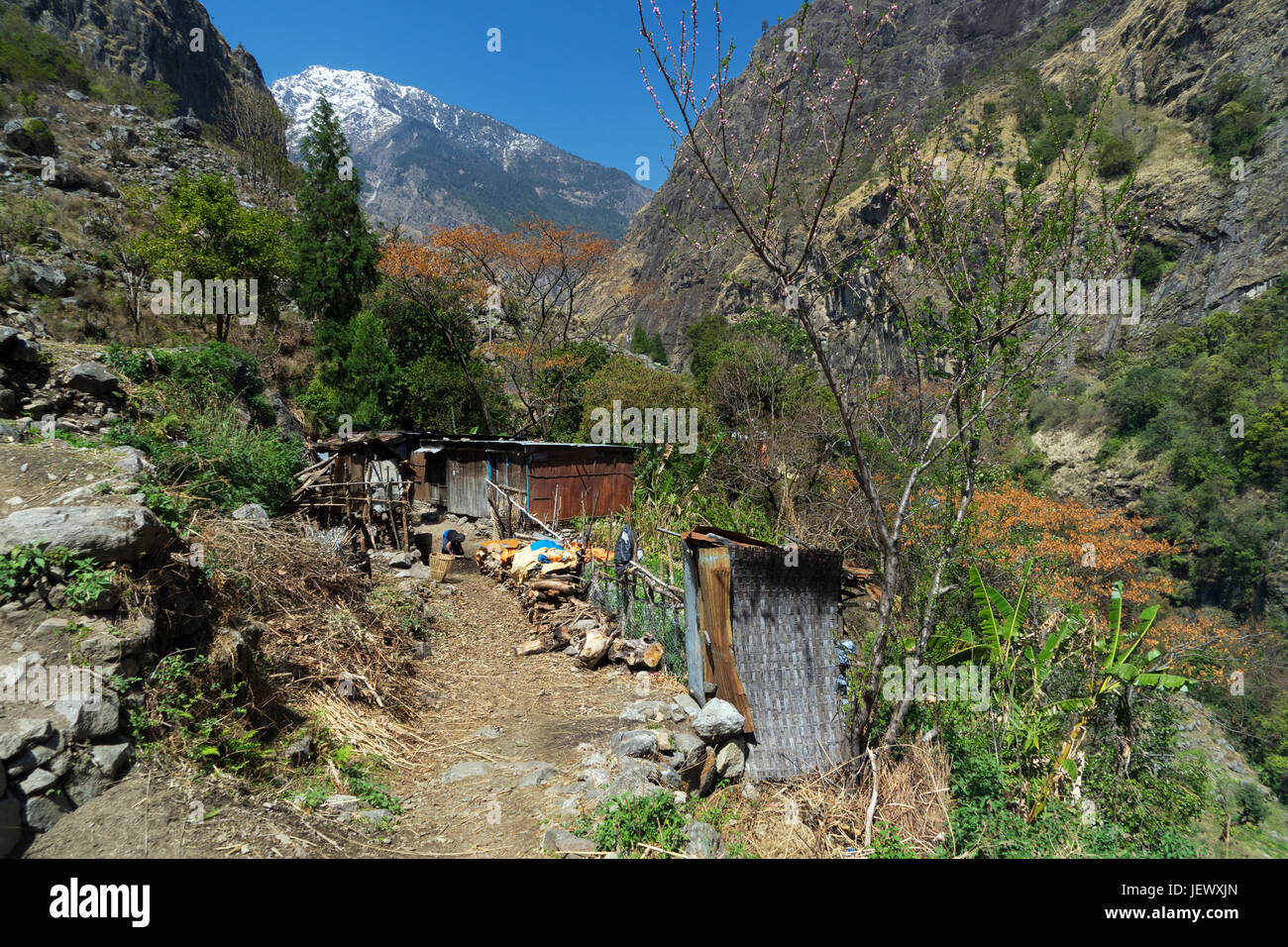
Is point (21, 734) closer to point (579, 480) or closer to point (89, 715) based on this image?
point (89, 715)

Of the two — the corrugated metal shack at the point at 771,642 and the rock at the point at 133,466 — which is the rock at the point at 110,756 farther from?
the corrugated metal shack at the point at 771,642

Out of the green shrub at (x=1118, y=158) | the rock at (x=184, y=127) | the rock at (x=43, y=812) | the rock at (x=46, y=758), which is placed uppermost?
the green shrub at (x=1118, y=158)

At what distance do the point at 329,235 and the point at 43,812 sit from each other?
26.8 meters

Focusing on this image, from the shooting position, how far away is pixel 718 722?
15.6ft

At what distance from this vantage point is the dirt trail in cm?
311

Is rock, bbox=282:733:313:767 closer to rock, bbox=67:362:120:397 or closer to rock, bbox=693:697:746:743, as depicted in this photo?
rock, bbox=693:697:746:743

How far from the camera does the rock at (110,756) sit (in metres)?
3.22

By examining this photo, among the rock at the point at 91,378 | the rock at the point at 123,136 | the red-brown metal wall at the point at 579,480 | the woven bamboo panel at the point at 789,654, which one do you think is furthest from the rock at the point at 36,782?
the rock at the point at 123,136

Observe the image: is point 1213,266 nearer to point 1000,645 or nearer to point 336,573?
point 1000,645

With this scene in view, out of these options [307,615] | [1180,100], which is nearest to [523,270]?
[307,615]

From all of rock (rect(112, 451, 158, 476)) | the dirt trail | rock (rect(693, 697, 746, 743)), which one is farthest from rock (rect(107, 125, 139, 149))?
rock (rect(693, 697, 746, 743))

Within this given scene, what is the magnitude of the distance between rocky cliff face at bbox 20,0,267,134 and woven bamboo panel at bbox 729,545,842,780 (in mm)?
54311

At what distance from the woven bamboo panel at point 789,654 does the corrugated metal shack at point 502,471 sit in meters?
10.00
